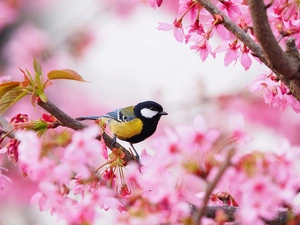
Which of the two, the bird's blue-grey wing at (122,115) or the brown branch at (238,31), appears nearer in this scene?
the brown branch at (238,31)

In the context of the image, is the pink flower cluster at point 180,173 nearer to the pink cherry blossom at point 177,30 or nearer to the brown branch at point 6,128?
the brown branch at point 6,128

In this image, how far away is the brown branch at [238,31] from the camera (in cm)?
161

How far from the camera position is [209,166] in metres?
1.20

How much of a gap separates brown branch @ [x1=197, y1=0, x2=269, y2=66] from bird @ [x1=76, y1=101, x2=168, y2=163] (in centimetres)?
114

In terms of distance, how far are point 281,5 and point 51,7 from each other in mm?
5726

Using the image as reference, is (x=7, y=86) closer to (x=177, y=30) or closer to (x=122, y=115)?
(x=177, y=30)

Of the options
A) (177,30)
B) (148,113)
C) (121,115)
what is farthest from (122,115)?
(177,30)

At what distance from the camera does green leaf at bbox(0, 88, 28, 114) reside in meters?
1.66

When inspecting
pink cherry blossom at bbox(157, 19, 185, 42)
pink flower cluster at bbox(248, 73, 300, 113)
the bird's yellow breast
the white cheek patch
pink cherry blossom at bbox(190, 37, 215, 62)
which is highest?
pink cherry blossom at bbox(157, 19, 185, 42)

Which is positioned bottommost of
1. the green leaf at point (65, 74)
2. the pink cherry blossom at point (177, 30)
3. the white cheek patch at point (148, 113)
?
the white cheek patch at point (148, 113)

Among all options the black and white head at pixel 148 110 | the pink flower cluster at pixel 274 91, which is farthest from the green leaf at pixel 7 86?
the black and white head at pixel 148 110

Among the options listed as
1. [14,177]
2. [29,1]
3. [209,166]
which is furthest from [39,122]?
[29,1]

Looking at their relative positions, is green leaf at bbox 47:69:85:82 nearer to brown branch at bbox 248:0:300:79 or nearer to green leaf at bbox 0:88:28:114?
green leaf at bbox 0:88:28:114

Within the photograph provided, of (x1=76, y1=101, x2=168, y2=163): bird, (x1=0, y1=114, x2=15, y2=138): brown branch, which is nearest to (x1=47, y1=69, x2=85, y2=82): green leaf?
(x1=0, y1=114, x2=15, y2=138): brown branch
